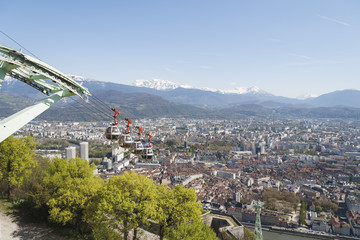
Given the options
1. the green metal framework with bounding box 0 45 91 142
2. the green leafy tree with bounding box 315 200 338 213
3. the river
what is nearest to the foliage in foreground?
the green metal framework with bounding box 0 45 91 142

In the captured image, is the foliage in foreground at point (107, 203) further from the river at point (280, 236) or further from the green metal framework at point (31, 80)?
the river at point (280, 236)

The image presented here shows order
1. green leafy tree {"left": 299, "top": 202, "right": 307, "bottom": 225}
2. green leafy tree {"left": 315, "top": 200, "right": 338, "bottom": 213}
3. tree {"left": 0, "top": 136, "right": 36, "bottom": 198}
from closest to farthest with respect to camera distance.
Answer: tree {"left": 0, "top": 136, "right": 36, "bottom": 198} < green leafy tree {"left": 299, "top": 202, "right": 307, "bottom": 225} < green leafy tree {"left": 315, "top": 200, "right": 338, "bottom": 213}

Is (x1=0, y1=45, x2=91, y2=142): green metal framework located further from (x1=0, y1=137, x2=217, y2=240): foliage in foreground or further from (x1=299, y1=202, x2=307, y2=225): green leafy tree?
(x1=299, y1=202, x2=307, y2=225): green leafy tree

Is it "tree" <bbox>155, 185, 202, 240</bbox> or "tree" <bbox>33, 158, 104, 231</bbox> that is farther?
"tree" <bbox>33, 158, 104, 231</bbox>

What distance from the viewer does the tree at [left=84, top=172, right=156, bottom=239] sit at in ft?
20.9

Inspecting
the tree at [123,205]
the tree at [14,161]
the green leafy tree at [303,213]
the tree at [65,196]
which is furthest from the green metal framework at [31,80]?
the green leafy tree at [303,213]

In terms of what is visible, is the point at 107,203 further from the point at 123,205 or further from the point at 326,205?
the point at 326,205

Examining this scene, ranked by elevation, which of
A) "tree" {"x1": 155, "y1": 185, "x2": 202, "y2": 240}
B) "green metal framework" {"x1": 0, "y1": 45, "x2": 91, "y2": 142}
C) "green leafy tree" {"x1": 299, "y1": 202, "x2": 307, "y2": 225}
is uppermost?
"green metal framework" {"x1": 0, "y1": 45, "x2": 91, "y2": 142}

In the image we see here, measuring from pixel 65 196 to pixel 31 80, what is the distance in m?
4.47

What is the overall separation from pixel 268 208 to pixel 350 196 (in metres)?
8.29

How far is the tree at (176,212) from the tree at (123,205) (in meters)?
0.35

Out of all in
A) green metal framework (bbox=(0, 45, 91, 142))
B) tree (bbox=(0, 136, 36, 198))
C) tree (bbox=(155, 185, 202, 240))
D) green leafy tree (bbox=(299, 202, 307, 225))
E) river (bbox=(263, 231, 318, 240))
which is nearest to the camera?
green metal framework (bbox=(0, 45, 91, 142))

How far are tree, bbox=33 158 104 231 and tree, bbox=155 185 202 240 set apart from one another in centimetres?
205

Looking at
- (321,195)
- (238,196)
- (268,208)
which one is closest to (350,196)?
(321,195)
